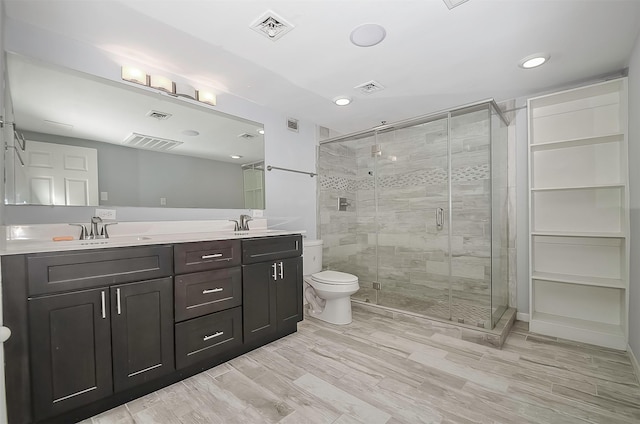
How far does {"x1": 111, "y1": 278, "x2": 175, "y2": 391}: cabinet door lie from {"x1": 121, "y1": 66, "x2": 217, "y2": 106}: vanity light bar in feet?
4.80

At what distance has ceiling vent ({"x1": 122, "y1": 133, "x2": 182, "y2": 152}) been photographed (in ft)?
6.76

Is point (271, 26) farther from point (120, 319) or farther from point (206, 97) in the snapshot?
point (120, 319)

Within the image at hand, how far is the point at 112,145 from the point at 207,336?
1.47 meters

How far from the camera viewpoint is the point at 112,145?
1975mm

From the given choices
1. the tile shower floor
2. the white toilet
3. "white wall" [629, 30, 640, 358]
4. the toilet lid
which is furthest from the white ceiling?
the tile shower floor

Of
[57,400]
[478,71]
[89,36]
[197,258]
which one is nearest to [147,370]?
[57,400]

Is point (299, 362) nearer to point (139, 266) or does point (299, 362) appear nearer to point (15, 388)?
point (139, 266)

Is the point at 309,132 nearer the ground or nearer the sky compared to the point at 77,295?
nearer the sky

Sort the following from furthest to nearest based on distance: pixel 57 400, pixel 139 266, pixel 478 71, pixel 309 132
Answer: pixel 309 132 → pixel 478 71 → pixel 139 266 → pixel 57 400

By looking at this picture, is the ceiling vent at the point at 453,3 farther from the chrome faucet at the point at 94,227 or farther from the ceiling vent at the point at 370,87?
the chrome faucet at the point at 94,227

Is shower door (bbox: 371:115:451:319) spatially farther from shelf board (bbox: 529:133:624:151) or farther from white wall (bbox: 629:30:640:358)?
white wall (bbox: 629:30:640:358)

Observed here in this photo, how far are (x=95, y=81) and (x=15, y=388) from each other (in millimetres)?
1775

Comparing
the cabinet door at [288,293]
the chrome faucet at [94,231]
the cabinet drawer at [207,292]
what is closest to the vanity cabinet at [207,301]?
the cabinet drawer at [207,292]

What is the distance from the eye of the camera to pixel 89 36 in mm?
1788
